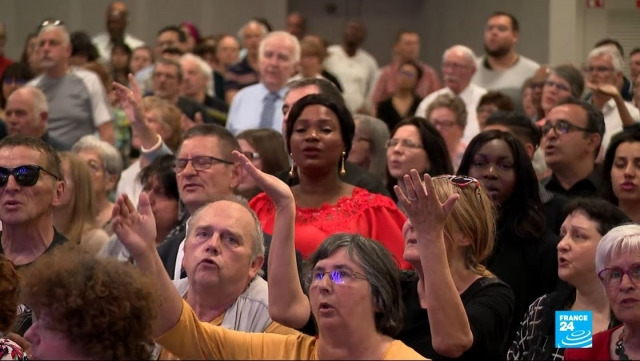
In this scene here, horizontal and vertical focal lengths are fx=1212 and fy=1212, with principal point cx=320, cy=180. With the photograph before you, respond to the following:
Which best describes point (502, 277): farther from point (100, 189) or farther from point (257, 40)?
point (257, 40)

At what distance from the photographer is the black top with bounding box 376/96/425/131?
27.4 feet

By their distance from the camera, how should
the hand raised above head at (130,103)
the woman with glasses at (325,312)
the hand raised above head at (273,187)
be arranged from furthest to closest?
the hand raised above head at (130,103) < the hand raised above head at (273,187) < the woman with glasses at (325,312)

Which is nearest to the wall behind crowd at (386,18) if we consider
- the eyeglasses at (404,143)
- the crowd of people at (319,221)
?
the crowd of people at (319,221)

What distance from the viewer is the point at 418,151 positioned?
5.51 meters

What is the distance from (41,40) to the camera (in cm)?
770

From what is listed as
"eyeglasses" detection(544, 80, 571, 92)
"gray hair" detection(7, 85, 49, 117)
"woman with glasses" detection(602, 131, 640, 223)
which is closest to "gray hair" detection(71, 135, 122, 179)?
"gray hair" detection(7, 85, 49, 117)

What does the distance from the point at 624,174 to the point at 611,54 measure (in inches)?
81.8

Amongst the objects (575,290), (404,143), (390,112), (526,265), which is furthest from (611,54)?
(575,290)

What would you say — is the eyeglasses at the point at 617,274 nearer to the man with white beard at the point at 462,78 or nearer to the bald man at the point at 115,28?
the man with white beard at the point at 462,78

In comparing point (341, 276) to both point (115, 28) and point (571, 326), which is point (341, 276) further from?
point (115, 28)

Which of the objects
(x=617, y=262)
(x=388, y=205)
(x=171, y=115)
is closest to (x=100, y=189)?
(x=171, y=115)

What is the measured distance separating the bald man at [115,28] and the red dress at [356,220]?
5789 millimetres

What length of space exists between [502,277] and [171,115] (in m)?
2.65

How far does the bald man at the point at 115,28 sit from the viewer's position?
33.7 ft
